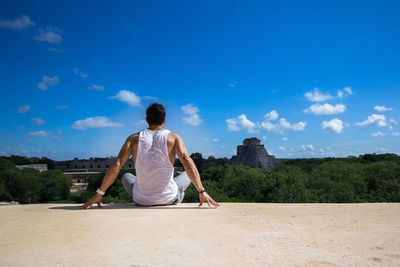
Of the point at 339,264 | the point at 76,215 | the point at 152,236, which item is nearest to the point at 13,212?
the point at 76,215

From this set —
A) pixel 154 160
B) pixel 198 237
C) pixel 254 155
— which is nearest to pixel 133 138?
pixel 154 160

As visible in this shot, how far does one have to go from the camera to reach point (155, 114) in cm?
550

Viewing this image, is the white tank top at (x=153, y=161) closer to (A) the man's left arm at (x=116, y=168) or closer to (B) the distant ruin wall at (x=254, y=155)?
(A) the man's left arm at (x=116, y=168)

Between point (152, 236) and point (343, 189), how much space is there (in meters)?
28.7

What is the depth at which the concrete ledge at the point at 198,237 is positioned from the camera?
10.1 feet

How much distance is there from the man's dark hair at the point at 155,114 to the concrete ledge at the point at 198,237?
1.31 meters

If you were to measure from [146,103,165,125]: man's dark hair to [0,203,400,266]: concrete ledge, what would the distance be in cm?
131

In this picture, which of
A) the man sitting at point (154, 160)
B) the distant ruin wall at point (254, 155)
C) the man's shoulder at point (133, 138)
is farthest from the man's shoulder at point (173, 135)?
the distant ruin wall at point (254, 155)

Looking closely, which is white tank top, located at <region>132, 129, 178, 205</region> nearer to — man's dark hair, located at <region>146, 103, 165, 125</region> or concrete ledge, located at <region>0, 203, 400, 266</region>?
man's dark hair, located at <region>146, 103, 165, 125</region>

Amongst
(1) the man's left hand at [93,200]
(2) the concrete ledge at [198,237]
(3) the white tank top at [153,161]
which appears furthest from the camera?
(1) the man's left hand at [93,200]

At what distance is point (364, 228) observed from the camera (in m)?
4.29

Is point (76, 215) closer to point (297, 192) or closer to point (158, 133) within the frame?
point (158, 133)

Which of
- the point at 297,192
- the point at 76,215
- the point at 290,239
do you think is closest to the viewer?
the point at 290,239

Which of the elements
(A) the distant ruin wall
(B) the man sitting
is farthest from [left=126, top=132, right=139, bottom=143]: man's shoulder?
(A) the distant ruin wall
